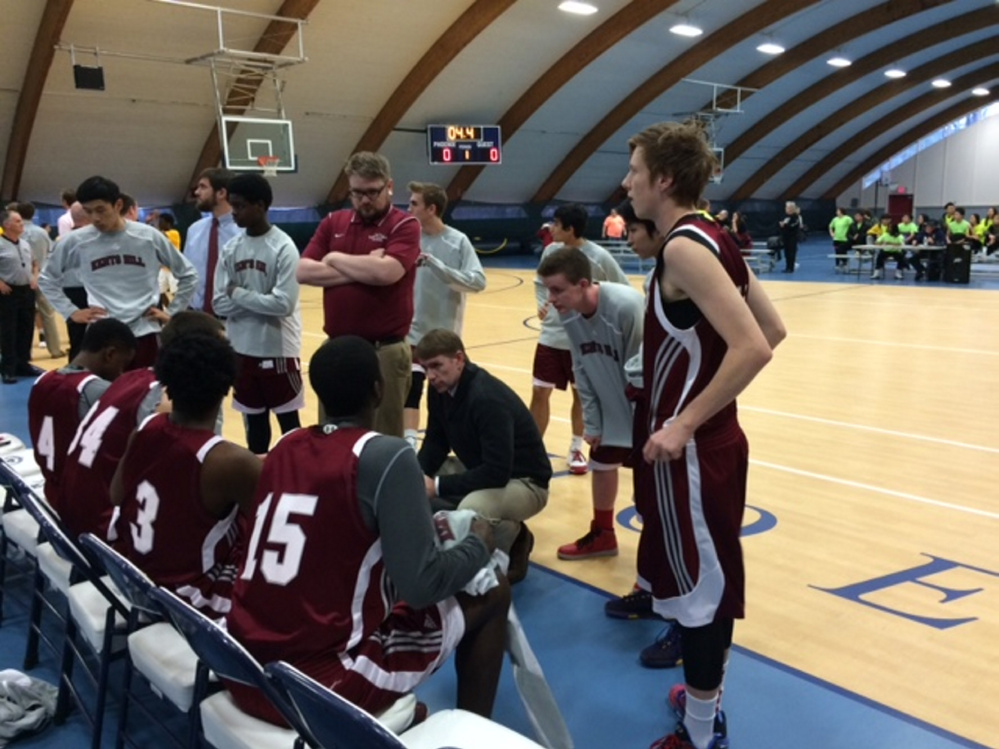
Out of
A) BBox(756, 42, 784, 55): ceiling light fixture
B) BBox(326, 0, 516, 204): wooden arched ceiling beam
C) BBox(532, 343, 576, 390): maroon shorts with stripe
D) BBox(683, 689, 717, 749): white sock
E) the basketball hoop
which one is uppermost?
BBox(756, 42, 784, 55): ceiling light fixture

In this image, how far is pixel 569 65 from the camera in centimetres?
2030

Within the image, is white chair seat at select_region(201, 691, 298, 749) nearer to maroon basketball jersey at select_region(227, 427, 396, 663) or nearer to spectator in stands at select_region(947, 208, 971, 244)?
maroon basketball jersey at select_region(227, 427, 396, 663)

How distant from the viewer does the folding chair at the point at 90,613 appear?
2.35 meters

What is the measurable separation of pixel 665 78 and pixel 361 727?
23074 millimetres

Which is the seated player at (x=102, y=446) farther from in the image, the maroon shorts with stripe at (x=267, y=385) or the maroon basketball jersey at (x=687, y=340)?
the maroon shorts with stripe at (x=267, y=385)

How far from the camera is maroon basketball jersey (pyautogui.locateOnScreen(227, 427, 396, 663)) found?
1.82 m

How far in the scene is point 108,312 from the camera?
14.9 ft

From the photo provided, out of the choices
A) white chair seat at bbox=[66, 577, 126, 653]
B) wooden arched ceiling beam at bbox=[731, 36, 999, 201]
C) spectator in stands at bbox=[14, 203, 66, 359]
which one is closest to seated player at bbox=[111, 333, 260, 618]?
white chair seat at bbox=[66, 577, 126, 653]

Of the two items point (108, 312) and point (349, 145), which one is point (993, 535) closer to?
point (108, 312)

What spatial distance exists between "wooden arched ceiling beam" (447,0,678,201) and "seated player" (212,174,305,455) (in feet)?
50.4

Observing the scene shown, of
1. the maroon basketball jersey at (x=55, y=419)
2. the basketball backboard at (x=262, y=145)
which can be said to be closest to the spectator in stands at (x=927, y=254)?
the basketball backboard at (x=262, y=145)

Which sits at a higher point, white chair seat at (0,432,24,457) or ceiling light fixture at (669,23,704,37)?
ceiling light fixture at (669,23,704,37)

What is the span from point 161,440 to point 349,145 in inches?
794

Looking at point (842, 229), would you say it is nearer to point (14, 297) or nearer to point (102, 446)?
point (14, 297)
